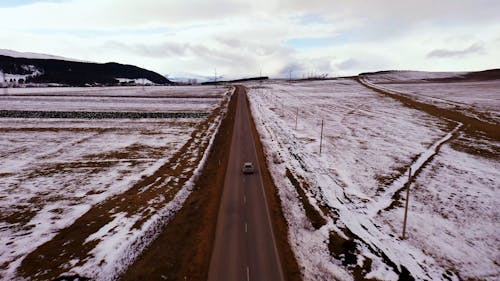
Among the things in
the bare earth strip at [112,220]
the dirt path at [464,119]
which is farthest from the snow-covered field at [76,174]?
the dirt path at [464,119]

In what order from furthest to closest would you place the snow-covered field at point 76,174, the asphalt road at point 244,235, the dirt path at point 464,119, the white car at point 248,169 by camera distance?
the dirt path at point 464,119
the white car at point 248,169
the snow-covered field at point 76,174
the asphalt road at point 244,235

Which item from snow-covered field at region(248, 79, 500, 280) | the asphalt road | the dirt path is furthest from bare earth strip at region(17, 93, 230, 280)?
the dirt path

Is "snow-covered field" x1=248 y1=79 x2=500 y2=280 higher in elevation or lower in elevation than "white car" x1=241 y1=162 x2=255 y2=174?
lower

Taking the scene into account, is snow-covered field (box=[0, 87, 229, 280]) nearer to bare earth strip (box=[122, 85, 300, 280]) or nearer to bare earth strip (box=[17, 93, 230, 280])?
bare earth strip (box=[17, 93, 230, 280])

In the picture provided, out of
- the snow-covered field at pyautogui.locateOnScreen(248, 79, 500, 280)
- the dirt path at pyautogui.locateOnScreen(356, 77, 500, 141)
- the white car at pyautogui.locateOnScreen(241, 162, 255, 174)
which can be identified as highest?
the dirt path at pyautogui.locateOnScreen(356, 77, 500, 141)

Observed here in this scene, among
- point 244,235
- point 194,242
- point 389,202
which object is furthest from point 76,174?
point 389,202

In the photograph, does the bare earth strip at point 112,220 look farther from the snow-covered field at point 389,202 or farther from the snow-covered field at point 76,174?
the snow-covered field at point 389,202

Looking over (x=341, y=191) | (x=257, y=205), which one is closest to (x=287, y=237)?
(x=257, y=205)
